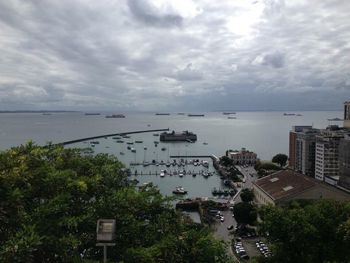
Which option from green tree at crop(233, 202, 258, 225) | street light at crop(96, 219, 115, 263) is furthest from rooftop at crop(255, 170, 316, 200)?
street light at crop(96, 219, 115, 263)

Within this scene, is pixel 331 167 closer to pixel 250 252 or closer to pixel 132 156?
pixel 250 252

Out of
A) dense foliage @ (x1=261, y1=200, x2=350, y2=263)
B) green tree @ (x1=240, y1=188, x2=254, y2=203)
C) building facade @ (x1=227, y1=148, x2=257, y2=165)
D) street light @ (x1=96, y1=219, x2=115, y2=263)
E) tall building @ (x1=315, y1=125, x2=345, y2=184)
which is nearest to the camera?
street light @ (x1=96, y1=219, x2=115, y2=263)

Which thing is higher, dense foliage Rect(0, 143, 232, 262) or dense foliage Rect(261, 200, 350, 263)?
dense foliage Rect(0, 143, 232, 262)

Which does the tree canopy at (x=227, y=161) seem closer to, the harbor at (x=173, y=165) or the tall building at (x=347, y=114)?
the harbor at (x=173, y=165)

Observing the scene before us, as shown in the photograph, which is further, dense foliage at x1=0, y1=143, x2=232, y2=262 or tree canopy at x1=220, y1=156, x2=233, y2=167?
tree canopy at x1=220, y1=156, x2=233, y2=167

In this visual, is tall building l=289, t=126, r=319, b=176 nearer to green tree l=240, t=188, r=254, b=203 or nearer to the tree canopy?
the tree canopy

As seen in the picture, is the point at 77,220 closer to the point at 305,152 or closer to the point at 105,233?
the point at 105,233
